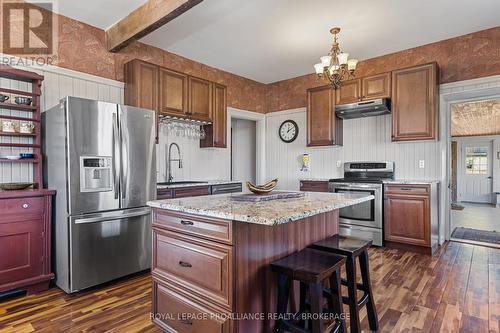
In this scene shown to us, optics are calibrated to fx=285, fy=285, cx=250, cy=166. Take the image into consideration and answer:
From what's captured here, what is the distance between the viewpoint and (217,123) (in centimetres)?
440

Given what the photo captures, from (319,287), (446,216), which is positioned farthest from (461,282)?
(319,287)

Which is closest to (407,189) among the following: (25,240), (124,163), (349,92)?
(349,92)

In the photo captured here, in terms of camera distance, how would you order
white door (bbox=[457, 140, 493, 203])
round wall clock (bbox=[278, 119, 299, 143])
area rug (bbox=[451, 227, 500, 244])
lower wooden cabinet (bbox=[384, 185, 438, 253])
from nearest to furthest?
lower wooden cabinet (bbox=[384, 185, 438, 253]) → area rug (bbox=[451, 227, 500, 244]) → round wall clock (bbox=[278, 119, 299, 143]) → white door (bbox=[457, 140, 493, 203])

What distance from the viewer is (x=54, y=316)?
2.16m

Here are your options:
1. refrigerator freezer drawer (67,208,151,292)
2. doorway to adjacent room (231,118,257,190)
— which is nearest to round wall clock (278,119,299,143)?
doorway to adjacent room (231,118,257,190)

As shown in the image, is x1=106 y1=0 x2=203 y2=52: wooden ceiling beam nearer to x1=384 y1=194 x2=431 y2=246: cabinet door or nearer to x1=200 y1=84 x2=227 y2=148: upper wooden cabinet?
x1=200 y1=84 x2=227 y2=148: upper wooden cabinet

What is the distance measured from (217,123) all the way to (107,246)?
7.78ft

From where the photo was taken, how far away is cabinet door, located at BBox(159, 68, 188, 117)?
3.66 m

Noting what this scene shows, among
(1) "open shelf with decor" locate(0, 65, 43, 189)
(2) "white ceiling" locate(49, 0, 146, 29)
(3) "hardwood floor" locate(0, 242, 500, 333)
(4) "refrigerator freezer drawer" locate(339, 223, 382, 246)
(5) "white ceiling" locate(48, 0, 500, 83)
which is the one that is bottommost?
(3) "hardwood floor" locate(0, 242, 500, 333)

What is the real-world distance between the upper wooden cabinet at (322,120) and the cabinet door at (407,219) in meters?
1.33

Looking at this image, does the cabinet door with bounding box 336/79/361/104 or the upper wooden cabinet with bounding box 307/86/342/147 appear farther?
the upper wooden cabinet with bounding box 307/86/342/147

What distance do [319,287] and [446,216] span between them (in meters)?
3.70

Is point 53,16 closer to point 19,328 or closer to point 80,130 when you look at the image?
point 80,130

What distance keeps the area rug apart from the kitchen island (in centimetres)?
366
